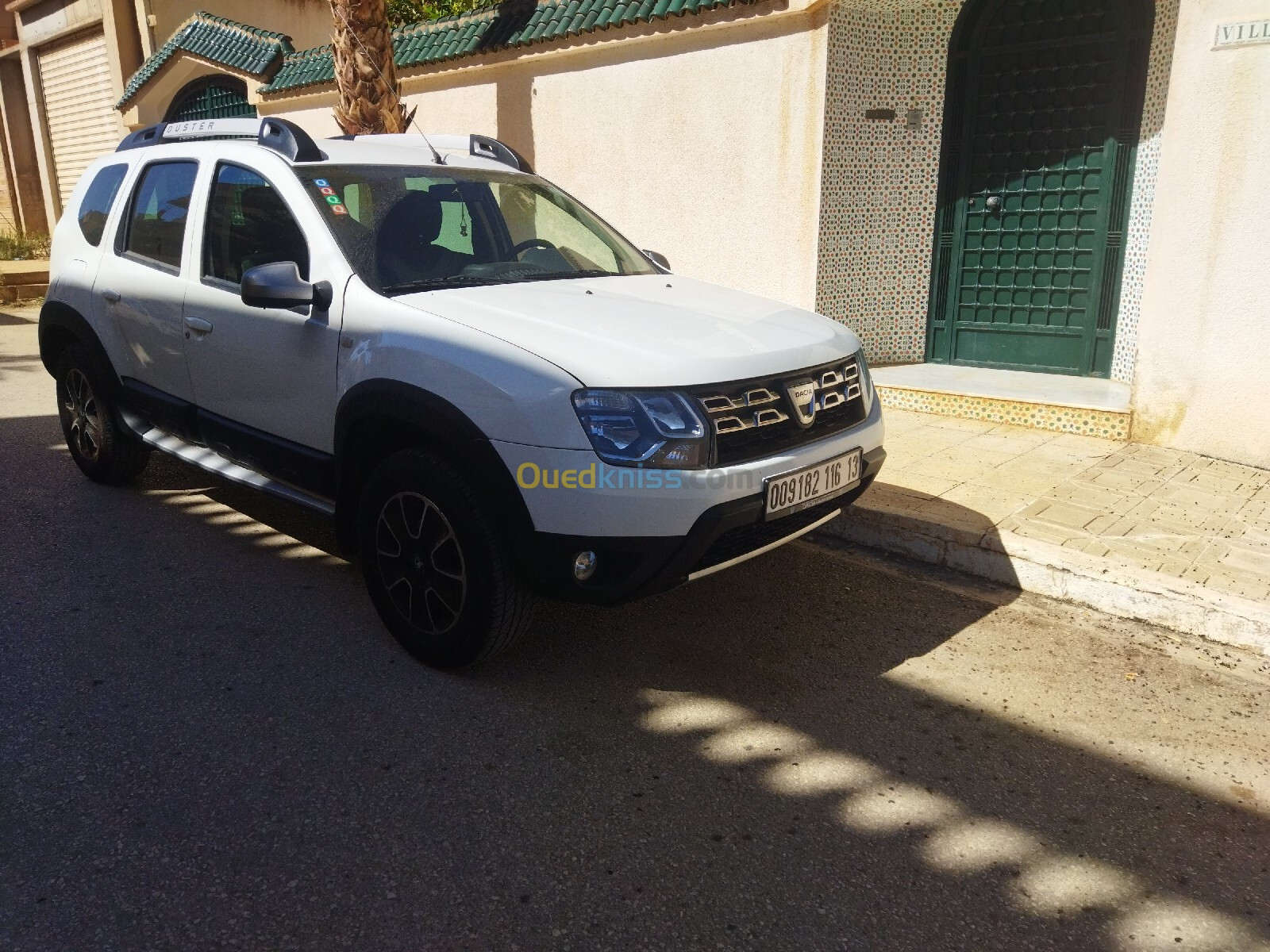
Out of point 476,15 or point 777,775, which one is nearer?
point 777,775

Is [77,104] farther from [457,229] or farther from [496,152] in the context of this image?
[457,229]

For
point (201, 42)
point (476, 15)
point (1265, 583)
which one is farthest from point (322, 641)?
point (201, 42)

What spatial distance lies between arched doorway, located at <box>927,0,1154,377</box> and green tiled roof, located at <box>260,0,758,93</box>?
1929mm

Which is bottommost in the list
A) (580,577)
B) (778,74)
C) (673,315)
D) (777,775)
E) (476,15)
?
(777,775)

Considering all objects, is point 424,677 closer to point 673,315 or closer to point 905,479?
point 673,315

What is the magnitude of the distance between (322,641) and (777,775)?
187cm

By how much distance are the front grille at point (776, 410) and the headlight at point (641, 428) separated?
85 millimetres

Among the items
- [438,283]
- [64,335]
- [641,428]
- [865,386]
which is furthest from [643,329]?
[64,335]

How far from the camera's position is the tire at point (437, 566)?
10.8 ft

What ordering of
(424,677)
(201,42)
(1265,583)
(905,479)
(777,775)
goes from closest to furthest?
(777,775), (424,677), (1265,583), (905,479), (201,42)

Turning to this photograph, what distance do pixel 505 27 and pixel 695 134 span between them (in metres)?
2.72

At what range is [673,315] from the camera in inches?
143

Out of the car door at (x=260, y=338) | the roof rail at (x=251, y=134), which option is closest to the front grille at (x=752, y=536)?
the car door at (x=260, y=338)

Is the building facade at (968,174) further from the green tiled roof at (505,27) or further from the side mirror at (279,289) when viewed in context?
the side mirror at (279,289)
